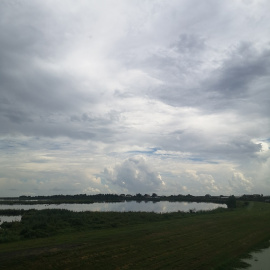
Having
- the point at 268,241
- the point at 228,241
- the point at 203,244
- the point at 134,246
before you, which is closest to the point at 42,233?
the point at 134,246

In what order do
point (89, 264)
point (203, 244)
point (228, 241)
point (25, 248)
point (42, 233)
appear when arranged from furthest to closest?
point (42, 233), point (228, 241), point (203, 244), point (25, 248), point (89, 264)

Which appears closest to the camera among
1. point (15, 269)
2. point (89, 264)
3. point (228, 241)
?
point (15, 269)

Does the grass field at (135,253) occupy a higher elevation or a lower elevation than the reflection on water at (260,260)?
higher

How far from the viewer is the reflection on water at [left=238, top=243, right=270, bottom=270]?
14224 millimetres

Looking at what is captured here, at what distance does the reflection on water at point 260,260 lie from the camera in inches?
560

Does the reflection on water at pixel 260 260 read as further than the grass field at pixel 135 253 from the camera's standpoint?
Yes

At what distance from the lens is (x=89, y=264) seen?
14.1 meters

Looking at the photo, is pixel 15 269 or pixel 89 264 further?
pixel 89 264

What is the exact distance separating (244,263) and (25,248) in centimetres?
1400

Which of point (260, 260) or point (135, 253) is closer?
point (260, 260)

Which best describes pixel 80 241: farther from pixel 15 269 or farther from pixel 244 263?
pixel 244 263

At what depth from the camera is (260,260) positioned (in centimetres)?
1568

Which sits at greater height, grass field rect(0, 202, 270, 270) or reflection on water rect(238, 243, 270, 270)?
grass field rect(0, 202, 270, 270)

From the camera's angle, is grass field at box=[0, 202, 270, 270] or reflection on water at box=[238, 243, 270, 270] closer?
grass field at box=[0, 202, 270, 270]
